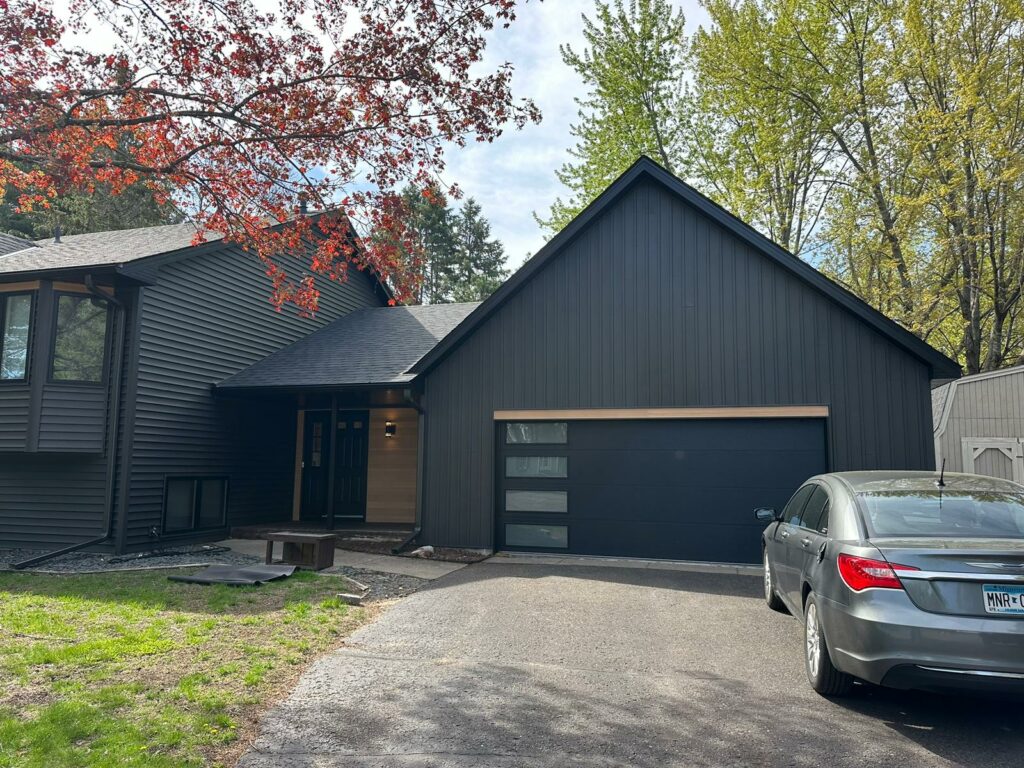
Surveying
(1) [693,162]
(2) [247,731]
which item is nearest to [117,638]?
(2) [247,731]

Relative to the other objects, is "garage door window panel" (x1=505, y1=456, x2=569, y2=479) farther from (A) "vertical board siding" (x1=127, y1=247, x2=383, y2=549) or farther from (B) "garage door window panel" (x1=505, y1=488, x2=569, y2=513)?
(A) "vertical board siding" (x1=127, y1=247, x2=383, y2=549)

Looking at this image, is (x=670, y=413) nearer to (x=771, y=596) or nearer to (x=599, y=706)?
(x=771, y=596)

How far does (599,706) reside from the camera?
441 cm

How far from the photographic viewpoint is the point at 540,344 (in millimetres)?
10859

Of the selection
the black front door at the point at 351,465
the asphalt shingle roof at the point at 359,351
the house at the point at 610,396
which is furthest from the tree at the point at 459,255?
the house at the point at 610,396

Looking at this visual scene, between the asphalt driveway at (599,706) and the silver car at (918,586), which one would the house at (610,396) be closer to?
the asphalt driveway at (599,706)

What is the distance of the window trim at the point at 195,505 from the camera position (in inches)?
455

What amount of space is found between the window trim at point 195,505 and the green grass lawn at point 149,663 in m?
3.21

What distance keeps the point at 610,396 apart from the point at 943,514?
20.2ft

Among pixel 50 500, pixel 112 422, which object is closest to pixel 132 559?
pixel 50 500

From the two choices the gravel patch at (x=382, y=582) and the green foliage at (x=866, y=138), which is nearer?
the gravel patch at (x=382, y=582)

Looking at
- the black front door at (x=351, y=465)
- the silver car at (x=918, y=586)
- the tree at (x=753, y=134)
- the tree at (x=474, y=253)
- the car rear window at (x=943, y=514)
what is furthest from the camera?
the tree at (x=474, y=253)

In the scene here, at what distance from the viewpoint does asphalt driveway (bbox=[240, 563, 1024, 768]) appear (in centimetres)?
371

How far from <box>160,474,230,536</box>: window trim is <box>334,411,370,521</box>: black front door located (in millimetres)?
2152
